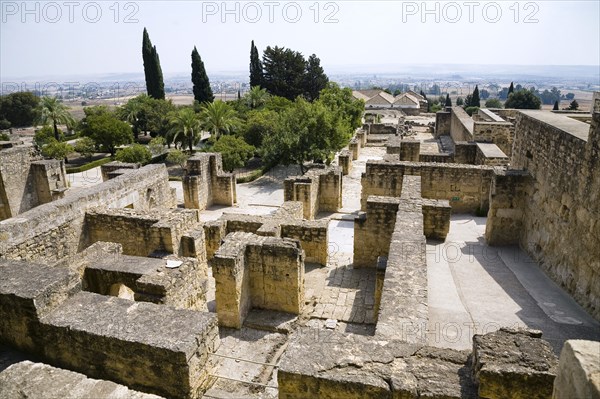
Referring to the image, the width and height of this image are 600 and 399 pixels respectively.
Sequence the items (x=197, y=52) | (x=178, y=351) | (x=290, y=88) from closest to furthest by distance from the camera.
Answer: (x=178, y=351)
(x=197, y=52)
(x=290, y=88)

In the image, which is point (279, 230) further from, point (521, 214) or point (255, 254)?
point (521, 214)

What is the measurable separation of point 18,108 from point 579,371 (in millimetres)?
67421

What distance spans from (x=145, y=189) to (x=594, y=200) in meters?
13.6

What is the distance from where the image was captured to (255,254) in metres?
9.08

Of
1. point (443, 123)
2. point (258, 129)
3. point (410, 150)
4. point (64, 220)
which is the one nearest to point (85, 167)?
point (258, 129)

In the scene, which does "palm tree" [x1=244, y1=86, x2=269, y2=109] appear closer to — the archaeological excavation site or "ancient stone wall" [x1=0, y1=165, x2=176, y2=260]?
the archaeological excavation site

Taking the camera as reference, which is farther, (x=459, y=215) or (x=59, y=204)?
(x=459, y=215)

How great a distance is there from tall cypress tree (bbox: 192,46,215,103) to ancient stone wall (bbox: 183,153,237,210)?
28.9 m

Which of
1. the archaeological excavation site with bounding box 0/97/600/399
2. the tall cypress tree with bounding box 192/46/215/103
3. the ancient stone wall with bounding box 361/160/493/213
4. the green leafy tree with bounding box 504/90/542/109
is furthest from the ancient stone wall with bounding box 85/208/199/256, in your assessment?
the green leafy tree with bounding box 504/90/542/109

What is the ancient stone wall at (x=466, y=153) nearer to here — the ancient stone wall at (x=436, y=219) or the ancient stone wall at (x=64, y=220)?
the ancient stone wall at (x=436, y=219)

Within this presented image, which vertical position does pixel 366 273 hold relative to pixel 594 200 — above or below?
below

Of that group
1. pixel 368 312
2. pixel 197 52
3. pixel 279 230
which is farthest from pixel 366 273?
pixel 197 52

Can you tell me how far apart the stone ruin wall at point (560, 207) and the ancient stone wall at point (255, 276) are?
206 inches

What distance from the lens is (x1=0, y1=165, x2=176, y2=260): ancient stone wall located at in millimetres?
9344
